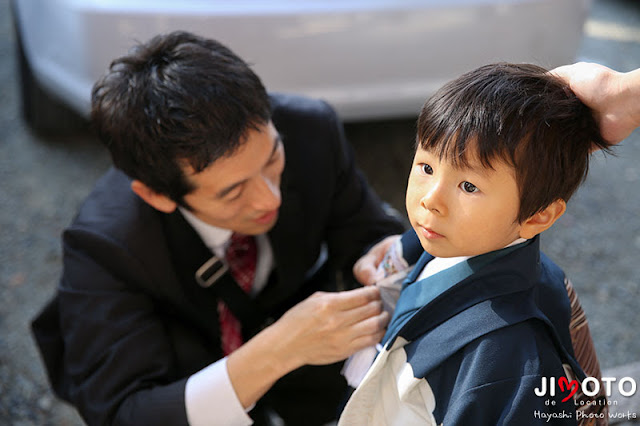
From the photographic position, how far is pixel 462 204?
88 cm

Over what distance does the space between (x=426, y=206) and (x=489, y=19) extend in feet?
5.53

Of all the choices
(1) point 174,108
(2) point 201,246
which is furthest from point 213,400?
(1) point 174,108

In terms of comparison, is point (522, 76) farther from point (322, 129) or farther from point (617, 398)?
point (617, 398)

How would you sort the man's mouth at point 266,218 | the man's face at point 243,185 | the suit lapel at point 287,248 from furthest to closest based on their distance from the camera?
the suit lapel at point 287,248, the man's mouth at point 266,218, the man's face at point 243,185

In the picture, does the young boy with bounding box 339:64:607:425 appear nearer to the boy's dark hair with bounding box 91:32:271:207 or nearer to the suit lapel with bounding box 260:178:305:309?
the boy's dark hair with bounding box 91:32:271:207

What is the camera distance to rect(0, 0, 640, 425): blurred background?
217 centimetres

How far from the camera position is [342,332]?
3.93 ft

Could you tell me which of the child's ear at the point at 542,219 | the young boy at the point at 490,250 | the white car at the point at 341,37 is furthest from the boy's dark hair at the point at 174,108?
the white car at the point at 341,37

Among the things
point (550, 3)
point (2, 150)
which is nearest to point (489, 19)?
point (550, 3)

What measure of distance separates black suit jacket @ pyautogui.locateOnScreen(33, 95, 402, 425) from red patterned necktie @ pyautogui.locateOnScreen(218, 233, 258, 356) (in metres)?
0.03

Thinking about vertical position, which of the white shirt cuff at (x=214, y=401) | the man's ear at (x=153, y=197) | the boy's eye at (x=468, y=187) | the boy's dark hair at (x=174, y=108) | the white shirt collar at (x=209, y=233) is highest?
the boy's eye at (x=468, y=187)

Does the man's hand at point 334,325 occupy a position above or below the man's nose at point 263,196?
below

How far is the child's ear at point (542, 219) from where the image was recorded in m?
0.91

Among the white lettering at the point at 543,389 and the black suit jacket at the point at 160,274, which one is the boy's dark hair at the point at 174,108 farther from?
the white lettering at the point at 543,389
